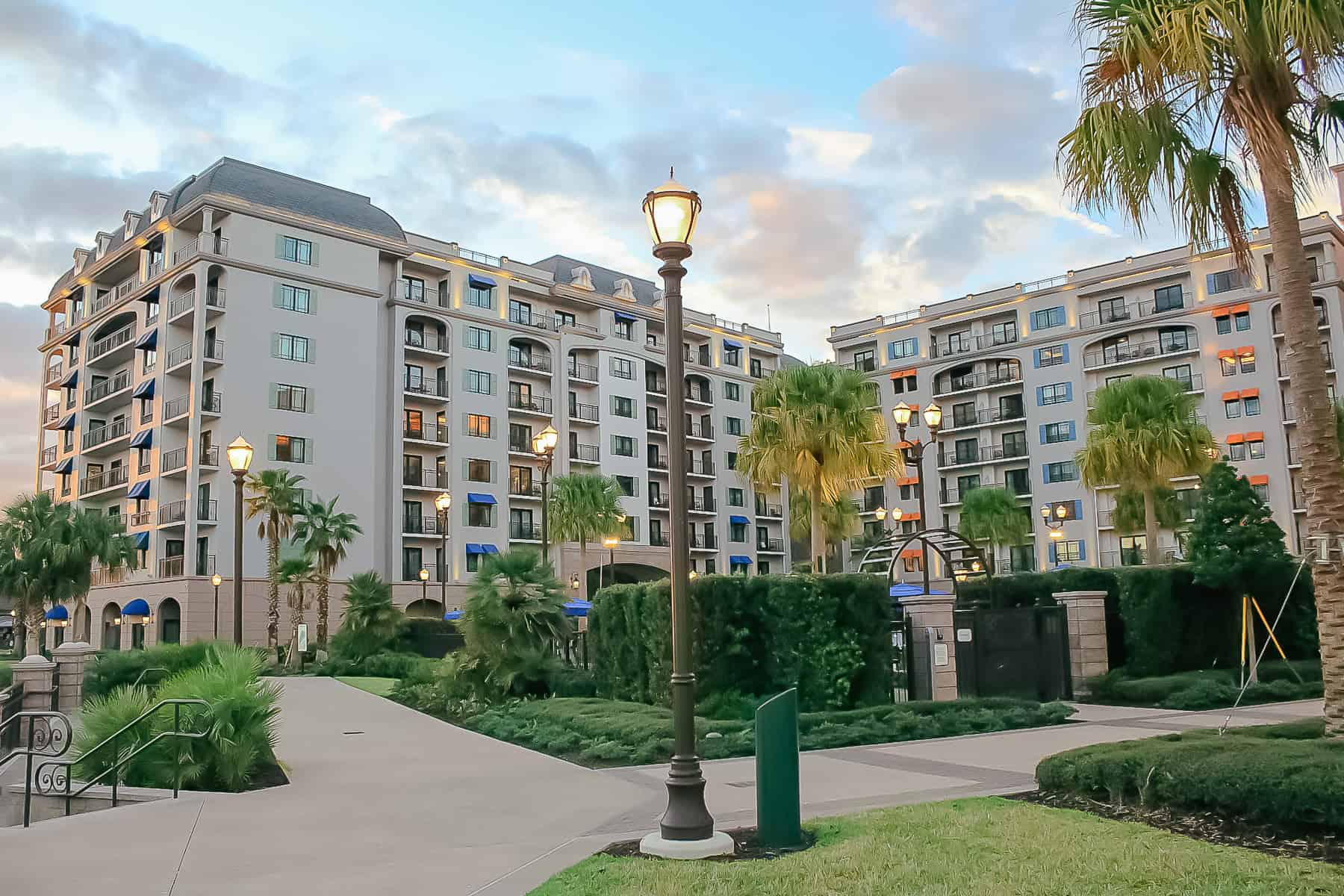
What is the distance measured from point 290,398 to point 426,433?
8.46 metres

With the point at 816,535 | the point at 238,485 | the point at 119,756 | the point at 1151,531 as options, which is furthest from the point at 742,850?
the point at 1151,531

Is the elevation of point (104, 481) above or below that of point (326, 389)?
below

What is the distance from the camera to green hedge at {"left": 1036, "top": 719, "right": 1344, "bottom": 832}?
25.0ft

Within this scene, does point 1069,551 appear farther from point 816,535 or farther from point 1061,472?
point 816,535

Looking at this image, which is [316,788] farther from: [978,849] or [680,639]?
[978,849]

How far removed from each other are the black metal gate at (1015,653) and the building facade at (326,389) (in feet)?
81.6

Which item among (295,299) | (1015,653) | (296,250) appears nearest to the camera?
(1015,653)

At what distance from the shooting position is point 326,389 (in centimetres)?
5691

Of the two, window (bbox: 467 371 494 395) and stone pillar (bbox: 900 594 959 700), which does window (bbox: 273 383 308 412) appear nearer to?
window (bbox: 467 371 494 395)

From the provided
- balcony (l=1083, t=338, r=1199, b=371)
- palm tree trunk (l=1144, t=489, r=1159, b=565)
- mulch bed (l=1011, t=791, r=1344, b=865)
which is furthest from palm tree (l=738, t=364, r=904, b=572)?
balcony (l=1083, t=338, r=1199, b=371)

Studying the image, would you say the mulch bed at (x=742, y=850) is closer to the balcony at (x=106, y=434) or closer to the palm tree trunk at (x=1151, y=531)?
the palm tree trunk at (x=1151, y=531)

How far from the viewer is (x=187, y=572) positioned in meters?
51.2

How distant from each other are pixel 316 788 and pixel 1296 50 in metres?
13.0

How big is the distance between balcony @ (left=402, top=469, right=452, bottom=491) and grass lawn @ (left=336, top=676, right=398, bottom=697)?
25.4 metres
